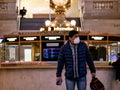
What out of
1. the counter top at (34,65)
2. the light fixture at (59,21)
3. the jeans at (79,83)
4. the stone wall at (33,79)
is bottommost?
the stone wall at (33,79)

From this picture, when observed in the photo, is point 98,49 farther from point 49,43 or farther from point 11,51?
point 11,51

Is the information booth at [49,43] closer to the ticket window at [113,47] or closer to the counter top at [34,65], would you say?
the ticket window at [113,47]

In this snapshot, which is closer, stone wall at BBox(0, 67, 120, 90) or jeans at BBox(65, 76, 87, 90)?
jeans at BBox(65, 76, 87, 90)

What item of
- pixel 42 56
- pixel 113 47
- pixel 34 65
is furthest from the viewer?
pixel 42 56

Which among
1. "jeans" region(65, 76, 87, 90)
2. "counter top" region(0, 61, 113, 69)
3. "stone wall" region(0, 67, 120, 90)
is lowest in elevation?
"stone wall" region(0, 67, 120, 90)

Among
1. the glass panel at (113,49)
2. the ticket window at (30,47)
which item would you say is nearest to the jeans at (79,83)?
the glass panel at (113,49)

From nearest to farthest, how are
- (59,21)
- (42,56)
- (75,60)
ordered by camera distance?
(75,60) < (42,56) < (59,21)

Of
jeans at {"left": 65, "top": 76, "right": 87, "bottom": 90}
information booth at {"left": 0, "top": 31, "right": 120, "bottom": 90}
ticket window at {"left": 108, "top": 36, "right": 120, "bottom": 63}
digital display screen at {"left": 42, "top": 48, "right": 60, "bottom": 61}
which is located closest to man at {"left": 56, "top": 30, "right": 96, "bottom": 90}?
jeans at {"left": 65, "top": 76, "right": 87, "bottom": 90}

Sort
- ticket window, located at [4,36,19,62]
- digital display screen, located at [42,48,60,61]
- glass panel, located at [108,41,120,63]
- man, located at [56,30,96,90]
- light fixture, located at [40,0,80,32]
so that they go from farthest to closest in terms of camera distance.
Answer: light fixture, located at [40,0,80,32] → digital display screen, located at [42,48,60,61] → glass panel, located at [108,41,120,63] → ticket window, located at [4,36,19,62] → man, located at [56,30,96,90]

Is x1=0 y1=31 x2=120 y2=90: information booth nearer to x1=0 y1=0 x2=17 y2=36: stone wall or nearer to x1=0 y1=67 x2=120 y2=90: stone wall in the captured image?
x1=0 y1=67 x2=120 y2=90: stone wall

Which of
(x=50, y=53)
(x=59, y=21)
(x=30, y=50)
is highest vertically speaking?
(x=59, y=21)

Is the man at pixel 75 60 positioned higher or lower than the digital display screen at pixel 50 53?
higher

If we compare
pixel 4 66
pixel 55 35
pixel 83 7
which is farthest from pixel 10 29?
pixel 4 66

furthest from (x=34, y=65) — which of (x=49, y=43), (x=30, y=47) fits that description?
(x=49, y=43)
